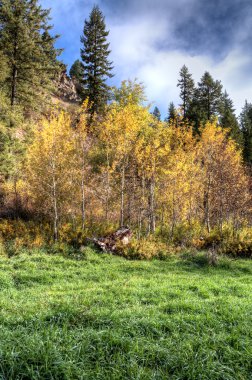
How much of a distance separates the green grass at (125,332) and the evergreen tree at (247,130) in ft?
112

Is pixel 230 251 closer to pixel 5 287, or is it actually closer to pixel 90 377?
pixel 5 287

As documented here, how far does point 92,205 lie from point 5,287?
34.7ft

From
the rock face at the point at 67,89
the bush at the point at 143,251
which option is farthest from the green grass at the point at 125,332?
the rock face at the point at 67,89

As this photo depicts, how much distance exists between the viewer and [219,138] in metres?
21.0

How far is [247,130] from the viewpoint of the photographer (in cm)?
4519

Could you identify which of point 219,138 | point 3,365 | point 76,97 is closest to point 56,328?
point 3,365

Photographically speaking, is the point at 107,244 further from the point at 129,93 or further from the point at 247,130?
the point at 247,130

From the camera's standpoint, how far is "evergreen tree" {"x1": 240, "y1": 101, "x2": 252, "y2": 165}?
39797 mm

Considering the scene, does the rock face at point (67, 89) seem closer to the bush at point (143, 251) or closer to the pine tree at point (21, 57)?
the pine tree at point (21, 57)

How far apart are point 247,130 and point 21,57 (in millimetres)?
38211

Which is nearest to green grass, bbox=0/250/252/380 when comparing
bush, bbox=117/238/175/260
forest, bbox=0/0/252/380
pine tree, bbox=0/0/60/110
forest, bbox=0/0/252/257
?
forest, bbox=0/0/252/380

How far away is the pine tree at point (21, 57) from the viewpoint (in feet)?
64.5

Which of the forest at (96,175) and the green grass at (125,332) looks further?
the forest at (96,175)

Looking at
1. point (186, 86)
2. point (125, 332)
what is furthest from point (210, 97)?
point (125, 332)
